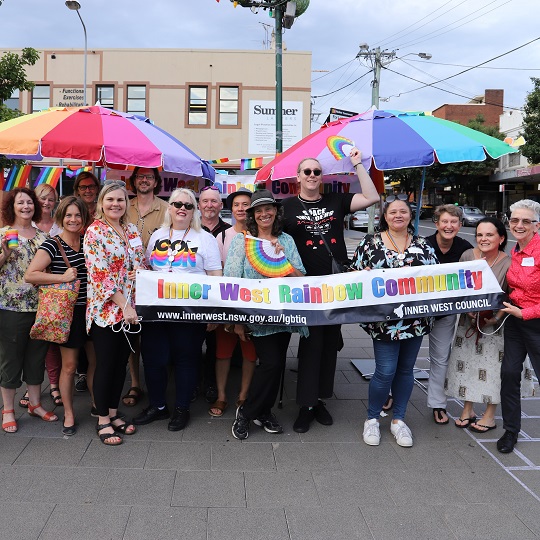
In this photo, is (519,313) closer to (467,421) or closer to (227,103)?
(467,421)

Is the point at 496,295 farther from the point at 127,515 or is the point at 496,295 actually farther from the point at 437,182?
the point at 437,182

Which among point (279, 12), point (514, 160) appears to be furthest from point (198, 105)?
point (514, 160)

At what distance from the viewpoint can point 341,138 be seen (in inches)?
188

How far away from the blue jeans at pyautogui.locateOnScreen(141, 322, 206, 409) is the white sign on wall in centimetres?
2203

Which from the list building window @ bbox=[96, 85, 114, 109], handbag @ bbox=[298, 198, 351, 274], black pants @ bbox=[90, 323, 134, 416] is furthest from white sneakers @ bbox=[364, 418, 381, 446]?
building window @ bbox=[96, 85, 114, 109]

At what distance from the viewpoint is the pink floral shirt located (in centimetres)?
388

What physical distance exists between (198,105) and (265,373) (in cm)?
2334

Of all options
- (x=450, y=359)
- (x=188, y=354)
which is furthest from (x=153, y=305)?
(x=450, y=359)

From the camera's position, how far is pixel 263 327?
4.14 meters

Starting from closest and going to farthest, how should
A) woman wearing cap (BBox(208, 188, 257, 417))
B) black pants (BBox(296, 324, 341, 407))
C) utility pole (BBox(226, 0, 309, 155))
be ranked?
black pants (BBox(296, 324, 341, 407)) < woman wearing cap (BBox(208, 188, 257, 417)) < utility pole (BBox(226, 0, 309, 155))

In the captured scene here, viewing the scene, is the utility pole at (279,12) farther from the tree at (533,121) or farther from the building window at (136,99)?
the tree at (533,121)

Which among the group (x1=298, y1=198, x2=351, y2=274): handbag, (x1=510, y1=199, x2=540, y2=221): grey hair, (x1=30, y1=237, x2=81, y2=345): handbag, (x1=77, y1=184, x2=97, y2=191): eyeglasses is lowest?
(x1=30, y1=237, x2=81, y2=345): handbag

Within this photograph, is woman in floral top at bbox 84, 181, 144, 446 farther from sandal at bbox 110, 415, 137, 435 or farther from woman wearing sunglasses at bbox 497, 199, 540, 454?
woman wearing sunglasses at bbox 497, 199, 540, 454

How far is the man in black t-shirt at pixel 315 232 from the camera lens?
14.3 feet
